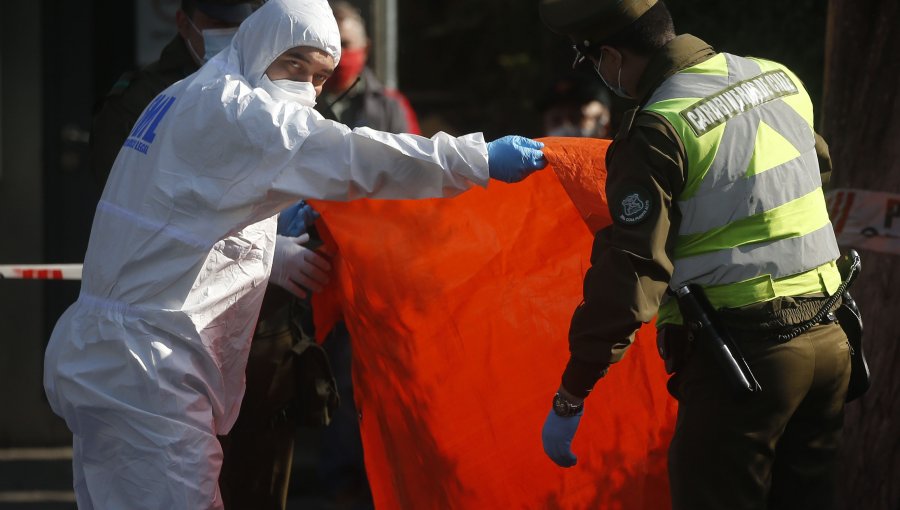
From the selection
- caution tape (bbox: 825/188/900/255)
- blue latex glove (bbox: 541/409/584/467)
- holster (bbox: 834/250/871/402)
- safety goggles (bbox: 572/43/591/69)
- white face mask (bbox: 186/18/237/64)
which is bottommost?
caution tape (bbox: 825/188/900/255)

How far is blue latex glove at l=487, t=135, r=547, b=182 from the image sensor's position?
349cm

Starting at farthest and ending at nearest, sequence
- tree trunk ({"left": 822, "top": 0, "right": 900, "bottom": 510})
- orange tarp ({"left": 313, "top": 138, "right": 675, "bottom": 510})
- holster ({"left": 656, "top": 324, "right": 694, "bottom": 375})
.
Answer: tree trunk ({"left": 822, "top": 0, "right": 900, "bottom": 510}) → orange tarp ({"left": 313, "top": 138, "right": 675, "bottom": 510}) → holster ({"left": 656, "top": 324, "right": 694, "bottom": 375})

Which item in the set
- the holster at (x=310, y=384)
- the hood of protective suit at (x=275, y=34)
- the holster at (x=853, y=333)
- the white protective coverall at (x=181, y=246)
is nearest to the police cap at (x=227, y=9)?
the hood of protective suit at (x=275, y=34)

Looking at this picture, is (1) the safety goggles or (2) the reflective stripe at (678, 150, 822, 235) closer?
(2) the reflective stripe at (678, 150, 822, 235)

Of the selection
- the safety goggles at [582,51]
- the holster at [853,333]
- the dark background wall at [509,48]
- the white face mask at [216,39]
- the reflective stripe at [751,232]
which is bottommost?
the dark background wall at [509,48]

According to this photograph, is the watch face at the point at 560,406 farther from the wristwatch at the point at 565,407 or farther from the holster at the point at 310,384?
the holster at the point at 310,384

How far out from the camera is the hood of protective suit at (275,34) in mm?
3527

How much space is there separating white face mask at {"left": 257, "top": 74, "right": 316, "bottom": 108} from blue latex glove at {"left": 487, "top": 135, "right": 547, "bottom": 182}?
0.49 meters

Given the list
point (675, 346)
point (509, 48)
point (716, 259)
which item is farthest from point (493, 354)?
point (509, 48)

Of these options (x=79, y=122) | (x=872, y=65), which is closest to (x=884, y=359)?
(x=872, y=65)

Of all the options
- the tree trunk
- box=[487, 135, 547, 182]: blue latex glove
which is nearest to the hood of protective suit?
box=[487, 135, 547, 182]: blue latex glove

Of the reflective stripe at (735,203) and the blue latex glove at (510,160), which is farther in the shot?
the blue latex glove at (510,160)

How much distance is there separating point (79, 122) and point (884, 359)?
4.29 m

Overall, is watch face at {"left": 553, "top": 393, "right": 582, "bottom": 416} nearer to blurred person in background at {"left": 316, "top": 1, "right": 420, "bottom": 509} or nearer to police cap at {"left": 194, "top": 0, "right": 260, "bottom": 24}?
police cap at {"left": 194, "top": 0, "right": 260, "bottom": 24}
